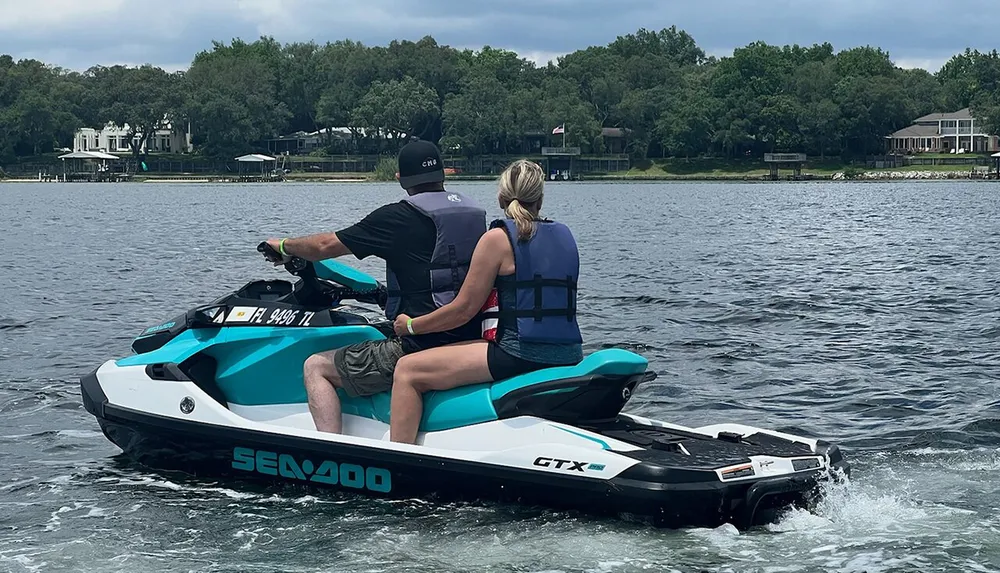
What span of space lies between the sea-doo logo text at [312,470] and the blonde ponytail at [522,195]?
5.86 ft

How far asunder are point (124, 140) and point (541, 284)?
167 m

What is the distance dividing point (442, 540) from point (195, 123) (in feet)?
507

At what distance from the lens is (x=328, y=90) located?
547ft

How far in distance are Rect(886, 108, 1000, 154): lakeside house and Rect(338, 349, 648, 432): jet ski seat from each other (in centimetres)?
14792

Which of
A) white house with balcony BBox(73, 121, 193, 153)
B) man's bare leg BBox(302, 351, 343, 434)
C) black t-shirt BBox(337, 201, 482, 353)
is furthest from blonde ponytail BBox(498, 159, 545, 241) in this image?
white house with balcony BBox(73, 121, 193, 153)

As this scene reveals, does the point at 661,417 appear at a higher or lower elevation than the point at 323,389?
lower

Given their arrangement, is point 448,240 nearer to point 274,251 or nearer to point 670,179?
point 274,251

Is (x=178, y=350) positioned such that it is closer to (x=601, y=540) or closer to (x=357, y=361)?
(x=357, y=361)

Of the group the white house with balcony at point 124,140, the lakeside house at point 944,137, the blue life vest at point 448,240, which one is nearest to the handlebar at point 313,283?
the blue life vest at point 448,240

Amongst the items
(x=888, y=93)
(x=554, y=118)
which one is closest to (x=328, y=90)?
(x=554, y=118)

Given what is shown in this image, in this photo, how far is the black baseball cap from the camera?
823cm

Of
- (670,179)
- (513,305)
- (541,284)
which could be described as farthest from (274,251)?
(670,179)

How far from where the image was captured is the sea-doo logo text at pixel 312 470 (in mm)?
8383

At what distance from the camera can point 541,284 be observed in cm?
781
